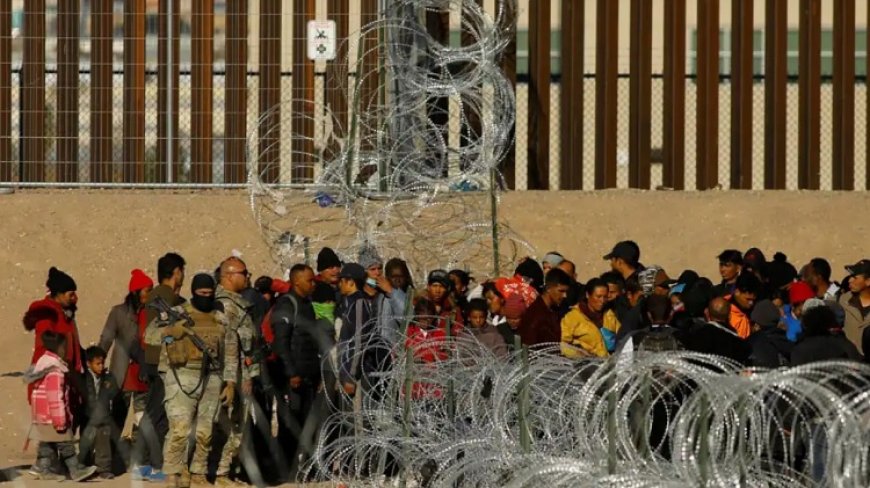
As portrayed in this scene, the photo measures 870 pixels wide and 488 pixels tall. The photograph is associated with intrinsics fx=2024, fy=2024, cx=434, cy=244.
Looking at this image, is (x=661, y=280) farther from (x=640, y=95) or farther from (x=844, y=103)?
(x=844, y=103)

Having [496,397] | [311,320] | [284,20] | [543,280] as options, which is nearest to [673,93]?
[284,20]

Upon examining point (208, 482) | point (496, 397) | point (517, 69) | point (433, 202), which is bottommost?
point (208, 482)

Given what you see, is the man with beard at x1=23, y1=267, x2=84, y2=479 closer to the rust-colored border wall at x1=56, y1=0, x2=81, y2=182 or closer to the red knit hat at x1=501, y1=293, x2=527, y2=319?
the red knit hat at x1=501, y1=293, x2=527, y2=319

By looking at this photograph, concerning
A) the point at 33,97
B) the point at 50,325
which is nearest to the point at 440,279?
the point at 50,325

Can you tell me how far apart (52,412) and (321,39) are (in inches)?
315

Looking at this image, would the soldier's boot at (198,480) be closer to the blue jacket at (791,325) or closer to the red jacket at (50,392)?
the red jacket at (50,392)

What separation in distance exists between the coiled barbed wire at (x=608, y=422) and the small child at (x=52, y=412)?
1686mm

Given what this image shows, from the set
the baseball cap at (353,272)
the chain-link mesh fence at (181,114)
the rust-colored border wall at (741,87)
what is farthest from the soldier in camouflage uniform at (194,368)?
the rust-colored border wall at (741,87)

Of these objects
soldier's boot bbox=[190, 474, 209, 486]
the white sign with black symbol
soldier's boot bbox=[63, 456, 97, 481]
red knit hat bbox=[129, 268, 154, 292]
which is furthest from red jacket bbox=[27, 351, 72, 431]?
the white sign with black symbol

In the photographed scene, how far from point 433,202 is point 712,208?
2782mm

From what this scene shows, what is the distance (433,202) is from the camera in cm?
1859

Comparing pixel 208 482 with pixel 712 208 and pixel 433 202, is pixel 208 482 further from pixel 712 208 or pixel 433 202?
pixel 712 208

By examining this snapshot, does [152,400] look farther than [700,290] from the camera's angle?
Yes

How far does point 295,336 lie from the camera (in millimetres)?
12922
